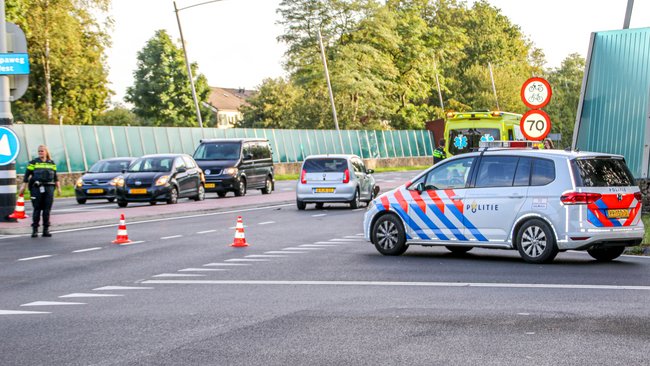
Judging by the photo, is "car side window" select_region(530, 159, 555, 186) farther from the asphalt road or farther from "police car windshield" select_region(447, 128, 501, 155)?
"police car windshield" select_region(447, 128, 501, 155)

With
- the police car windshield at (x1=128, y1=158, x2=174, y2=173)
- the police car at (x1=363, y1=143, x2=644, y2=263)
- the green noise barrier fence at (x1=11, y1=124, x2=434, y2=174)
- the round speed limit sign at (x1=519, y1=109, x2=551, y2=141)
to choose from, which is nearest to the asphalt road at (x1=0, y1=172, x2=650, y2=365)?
the police car at (x1=363, y1=143, x2=644, y2=263)

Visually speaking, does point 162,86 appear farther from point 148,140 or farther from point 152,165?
point 152,165

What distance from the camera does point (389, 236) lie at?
16.2 metres

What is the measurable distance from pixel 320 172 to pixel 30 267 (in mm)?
15031

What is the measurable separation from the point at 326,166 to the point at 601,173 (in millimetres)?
15327

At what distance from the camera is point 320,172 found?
2917cm

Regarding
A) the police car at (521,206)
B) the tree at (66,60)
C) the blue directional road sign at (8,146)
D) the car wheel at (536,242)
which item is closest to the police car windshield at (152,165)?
the blue directional road sign at (8,146)

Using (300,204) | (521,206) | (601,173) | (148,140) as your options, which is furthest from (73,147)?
(601,173)

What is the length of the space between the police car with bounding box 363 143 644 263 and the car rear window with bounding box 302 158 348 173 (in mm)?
Result: 12939

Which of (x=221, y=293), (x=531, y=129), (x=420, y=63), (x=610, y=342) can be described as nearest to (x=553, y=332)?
(x=610, y=342)

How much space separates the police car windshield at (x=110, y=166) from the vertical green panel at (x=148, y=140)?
1718cm

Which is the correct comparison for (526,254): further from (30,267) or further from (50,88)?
(50,88)

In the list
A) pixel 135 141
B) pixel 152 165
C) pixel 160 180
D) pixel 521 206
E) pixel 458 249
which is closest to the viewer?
pixel 521 206

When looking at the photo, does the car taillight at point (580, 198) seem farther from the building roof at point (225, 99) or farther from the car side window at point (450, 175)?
the building roof at point (225, 99)
